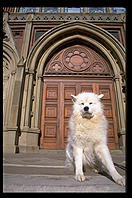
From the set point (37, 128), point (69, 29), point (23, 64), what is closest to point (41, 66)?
point (23, 64)

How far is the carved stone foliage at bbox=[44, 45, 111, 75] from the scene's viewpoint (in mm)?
8789

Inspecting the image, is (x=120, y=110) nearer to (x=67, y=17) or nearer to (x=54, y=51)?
(x=54, y=51)

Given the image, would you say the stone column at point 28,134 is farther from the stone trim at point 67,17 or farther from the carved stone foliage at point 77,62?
the stone trim at point 67,17

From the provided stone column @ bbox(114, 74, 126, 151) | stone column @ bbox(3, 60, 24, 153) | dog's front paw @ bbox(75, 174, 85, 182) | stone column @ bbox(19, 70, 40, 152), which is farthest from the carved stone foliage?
dog's front paw @ bbox(75, 174, 85, 182)

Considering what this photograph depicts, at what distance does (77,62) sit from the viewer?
9102 millimetres

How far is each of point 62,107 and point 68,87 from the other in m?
1.29

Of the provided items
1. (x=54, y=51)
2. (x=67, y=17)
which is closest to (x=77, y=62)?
(x=54, y=51)

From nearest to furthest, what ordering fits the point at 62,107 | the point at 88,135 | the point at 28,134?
the point at 88,135 → the point at 28,134 → the point at 62,107

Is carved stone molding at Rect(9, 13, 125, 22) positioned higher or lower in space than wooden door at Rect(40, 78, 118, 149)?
higher

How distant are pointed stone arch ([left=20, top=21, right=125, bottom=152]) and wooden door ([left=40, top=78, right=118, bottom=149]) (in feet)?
1.65

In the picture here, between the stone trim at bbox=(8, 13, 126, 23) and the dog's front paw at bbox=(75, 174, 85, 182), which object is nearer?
the dog's front paw at bbox=(75, 174, 85, 182)

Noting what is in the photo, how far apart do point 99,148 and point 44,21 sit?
923 cm

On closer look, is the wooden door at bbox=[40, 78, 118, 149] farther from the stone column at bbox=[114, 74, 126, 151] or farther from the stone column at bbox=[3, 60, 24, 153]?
the stone column at bbox=[3, 60, 24, 153]

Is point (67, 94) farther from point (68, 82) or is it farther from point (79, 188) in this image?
point (79, 188)
